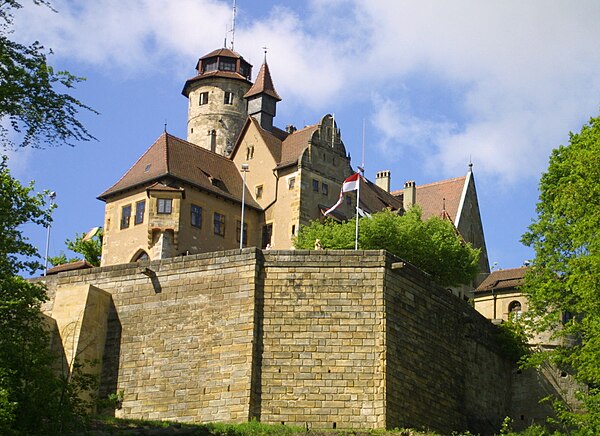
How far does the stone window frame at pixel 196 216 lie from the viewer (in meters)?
69.8

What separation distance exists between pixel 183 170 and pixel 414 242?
50.9 ft

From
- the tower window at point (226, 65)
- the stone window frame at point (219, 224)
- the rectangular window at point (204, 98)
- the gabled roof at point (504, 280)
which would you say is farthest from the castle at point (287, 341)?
the tower window at point (226, 65)

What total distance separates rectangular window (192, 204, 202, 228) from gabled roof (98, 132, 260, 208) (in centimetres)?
130

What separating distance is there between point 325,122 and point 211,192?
924 cm

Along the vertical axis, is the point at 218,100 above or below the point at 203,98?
below

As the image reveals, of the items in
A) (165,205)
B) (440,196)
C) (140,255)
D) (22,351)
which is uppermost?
(440,196)

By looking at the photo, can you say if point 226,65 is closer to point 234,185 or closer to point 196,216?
point 234,185

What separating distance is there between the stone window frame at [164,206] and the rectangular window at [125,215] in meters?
2.44

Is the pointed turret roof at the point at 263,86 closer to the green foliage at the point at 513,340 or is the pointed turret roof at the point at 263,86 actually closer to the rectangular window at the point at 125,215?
the rectangular window at the point at 125,215

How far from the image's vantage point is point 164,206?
227ft

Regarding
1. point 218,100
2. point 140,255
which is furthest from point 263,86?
point 140,255

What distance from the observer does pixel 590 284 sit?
41906 mm

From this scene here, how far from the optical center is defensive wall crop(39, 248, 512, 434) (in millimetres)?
43000

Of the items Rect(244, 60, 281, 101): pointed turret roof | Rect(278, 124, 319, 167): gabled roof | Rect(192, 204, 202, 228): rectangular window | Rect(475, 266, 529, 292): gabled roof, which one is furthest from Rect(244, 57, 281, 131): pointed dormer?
Rect(475, 266, 529, 292): gabled roof
